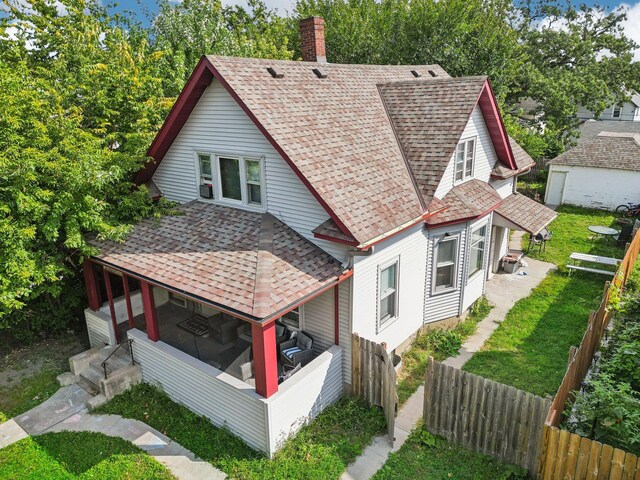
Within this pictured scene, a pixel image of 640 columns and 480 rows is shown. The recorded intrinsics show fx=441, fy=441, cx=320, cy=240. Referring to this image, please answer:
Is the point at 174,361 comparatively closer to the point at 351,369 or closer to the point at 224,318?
the point at 224,318

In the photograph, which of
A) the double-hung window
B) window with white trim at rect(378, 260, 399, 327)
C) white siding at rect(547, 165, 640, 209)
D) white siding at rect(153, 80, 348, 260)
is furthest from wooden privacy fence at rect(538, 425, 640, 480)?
white siding at rect(547, 165, 640, 209)

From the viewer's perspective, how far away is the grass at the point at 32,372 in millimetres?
10789

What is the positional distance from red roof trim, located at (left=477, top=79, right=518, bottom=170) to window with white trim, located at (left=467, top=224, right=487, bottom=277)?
333cm

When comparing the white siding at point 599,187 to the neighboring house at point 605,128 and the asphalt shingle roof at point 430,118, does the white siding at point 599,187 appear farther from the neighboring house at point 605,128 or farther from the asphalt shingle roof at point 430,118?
the asphalt shingle roof at point 430,118

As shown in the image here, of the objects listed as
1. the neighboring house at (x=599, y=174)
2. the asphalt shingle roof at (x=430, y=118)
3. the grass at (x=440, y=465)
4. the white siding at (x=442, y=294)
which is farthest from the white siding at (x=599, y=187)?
the grass at (x=440, y=465)

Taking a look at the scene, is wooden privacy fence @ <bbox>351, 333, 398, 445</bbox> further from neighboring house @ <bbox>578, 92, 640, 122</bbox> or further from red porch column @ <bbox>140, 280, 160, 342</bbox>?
neighboring house @ <bbox>578, 92, 640, 122</bbox>

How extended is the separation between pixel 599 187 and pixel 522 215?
1466 centimetres

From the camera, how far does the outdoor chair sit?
66.3ft

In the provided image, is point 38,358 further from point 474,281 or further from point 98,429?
point 474,281

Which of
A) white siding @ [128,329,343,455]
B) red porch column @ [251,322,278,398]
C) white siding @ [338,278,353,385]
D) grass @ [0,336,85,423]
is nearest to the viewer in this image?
red porch column @ [251,322,278,398]

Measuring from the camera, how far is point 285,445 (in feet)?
30.0

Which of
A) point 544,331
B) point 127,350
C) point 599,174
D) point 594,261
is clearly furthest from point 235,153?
point 599,174

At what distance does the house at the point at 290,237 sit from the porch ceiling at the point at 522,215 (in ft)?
6.80

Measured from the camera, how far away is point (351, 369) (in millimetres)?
10430
